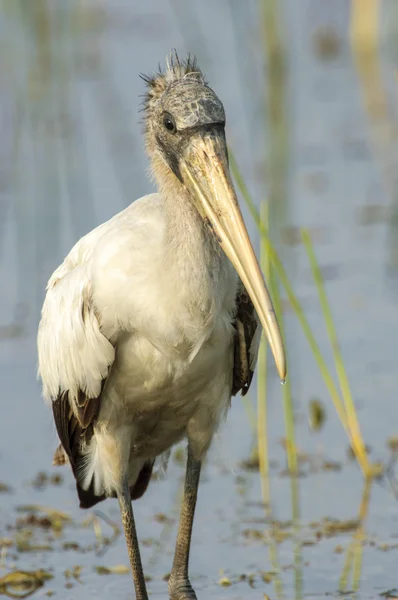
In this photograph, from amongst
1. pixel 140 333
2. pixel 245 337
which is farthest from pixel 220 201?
pixel 245 337

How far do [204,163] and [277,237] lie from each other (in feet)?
19.4

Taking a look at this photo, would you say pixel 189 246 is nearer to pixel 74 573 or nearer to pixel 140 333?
pixel 140 333

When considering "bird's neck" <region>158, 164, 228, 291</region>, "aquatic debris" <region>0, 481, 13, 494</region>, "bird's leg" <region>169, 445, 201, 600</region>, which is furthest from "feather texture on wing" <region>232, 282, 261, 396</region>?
"aquatic debris" <region>0, 481, 13, 494</region>

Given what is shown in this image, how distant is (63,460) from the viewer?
7.34 m

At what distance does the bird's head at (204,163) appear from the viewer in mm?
5641

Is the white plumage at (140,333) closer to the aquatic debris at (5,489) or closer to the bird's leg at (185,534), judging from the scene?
the bird's leg at (185,534)

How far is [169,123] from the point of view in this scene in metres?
6.05

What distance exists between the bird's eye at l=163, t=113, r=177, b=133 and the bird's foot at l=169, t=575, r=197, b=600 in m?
2.11

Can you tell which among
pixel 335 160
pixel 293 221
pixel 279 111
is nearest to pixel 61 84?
pixel 279 111

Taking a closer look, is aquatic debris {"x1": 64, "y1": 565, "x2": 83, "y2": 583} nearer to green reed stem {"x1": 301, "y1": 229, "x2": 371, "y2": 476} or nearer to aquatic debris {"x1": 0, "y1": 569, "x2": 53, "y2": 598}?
aquatic debris {"x1": 0, "y1": 569, "x2": 53, "y2": 598}

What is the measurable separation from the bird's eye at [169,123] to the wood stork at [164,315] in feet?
0.03

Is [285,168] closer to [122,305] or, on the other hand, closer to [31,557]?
[31,557]

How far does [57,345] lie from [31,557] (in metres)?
1.50

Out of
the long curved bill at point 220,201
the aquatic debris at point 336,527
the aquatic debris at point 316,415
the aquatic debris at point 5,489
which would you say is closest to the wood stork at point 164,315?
the long curved bill at point 220,201
